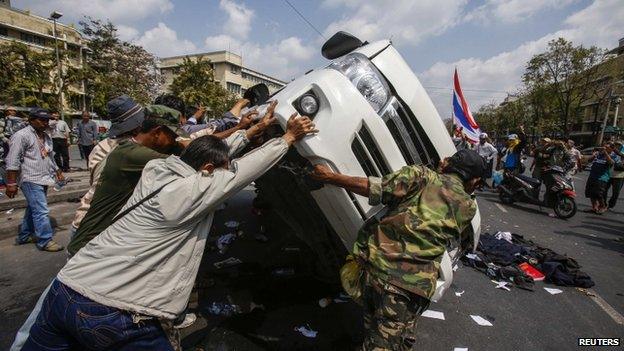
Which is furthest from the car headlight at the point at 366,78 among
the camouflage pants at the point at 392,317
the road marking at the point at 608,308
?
the road marking at the point at 608,308

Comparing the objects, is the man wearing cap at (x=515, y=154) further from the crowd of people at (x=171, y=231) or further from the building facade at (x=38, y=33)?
the building facade at (x=38, y=33)

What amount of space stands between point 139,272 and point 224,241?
3.07 metres

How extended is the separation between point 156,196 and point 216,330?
5.39 ft

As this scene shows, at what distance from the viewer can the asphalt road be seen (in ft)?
8.96

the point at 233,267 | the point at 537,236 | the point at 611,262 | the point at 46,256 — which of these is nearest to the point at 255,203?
the point at 233,267

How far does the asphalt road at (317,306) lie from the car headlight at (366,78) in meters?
1.85

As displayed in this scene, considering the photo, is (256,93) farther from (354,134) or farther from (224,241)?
(224,241)

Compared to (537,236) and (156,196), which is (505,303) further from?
(156,196)

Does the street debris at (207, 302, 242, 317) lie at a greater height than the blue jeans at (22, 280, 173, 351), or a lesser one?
lesser

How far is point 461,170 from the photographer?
2.06 metres

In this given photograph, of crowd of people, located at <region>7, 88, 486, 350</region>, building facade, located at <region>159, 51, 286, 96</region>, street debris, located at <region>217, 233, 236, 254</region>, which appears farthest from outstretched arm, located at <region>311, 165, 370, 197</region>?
building facade, located at <region>159, 51, 286, 96</region>

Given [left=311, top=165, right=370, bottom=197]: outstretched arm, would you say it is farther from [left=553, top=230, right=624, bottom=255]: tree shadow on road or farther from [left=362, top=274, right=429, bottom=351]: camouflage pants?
[left=553, top=230, right=624, bottom=255]: tree shadow on road

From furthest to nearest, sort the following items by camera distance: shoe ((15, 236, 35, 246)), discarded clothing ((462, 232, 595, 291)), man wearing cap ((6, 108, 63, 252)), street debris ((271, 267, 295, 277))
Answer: shoe ((15, 236, 35, 246))
man wearing cap ((6, 108, 63, 252))
discarded clothing ((462, 232, 595, 291))
street debris ((271, 267, 295, 277))

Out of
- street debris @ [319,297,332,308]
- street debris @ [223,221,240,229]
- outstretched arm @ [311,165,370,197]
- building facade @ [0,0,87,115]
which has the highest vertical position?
building facade @ [0,0,87,115]
